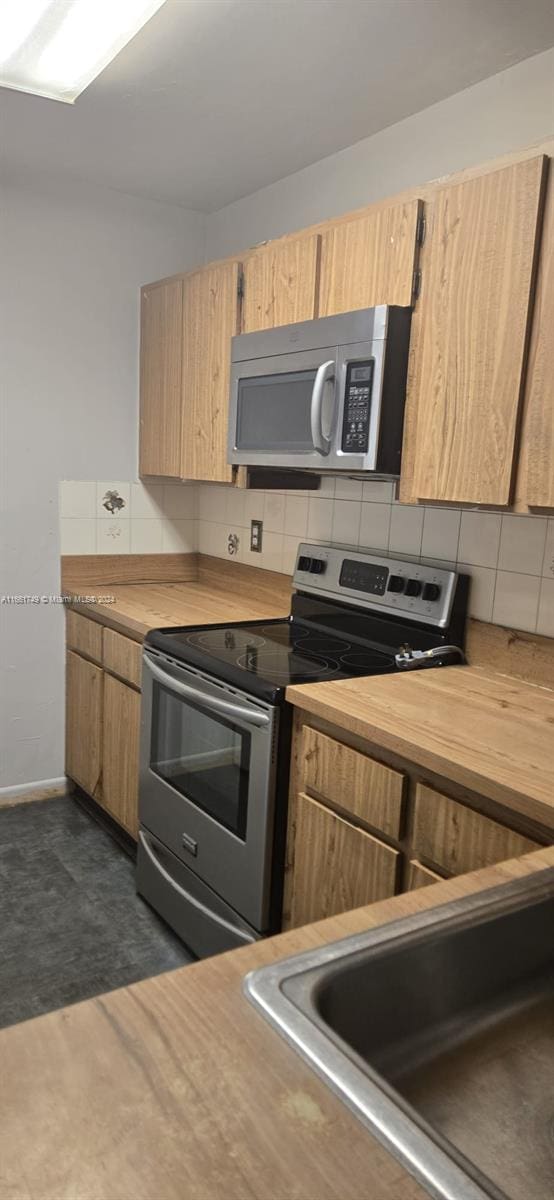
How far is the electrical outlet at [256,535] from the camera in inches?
122

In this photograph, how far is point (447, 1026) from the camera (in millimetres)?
885

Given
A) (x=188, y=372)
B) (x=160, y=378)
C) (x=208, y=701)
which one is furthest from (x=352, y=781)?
(x=160, y=378)

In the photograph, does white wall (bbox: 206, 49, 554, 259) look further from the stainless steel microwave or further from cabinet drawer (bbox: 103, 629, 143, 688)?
cabinet drawer (bbox: 103, 629, 143, 688)

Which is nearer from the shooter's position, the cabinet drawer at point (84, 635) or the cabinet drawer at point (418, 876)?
the cabinet drawer at point (418, 876)

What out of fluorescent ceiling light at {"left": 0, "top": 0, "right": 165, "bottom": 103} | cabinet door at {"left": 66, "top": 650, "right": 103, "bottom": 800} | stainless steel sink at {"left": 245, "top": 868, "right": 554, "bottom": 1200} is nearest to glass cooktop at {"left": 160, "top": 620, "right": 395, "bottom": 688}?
cabinet door at {"left": 66, "top": 650, "right": 103, "bottom": 800}

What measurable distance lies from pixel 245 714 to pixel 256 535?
1.28 meters

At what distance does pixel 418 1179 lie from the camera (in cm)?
54

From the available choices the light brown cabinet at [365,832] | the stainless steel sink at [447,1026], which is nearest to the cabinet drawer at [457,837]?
the light brown cabinet at [365,832]

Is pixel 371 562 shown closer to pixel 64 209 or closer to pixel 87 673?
pixel 87 673

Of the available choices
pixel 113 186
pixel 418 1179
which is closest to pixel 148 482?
pixel 113 186

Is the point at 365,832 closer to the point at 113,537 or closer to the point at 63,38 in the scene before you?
the point at 63,38

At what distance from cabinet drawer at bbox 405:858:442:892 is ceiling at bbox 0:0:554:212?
178 centimetres

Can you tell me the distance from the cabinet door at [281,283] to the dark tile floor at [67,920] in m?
1.81

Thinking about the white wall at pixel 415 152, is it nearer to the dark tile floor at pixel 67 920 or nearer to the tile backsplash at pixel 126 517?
the tile backsplash at pixel 126 517
